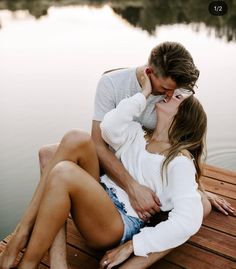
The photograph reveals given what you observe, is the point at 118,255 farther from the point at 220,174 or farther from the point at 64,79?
the point at 64,79

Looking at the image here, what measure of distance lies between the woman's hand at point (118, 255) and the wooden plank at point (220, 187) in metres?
0.99

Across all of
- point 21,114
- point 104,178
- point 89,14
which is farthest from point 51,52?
point 104,178

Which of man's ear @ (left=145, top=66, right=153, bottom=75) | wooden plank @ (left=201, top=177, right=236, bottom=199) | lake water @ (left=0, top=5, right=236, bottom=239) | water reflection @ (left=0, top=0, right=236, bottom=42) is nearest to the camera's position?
man's ear @ (left=145, top=66, right=153, bottom=75)

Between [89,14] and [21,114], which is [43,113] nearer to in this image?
[21,114]

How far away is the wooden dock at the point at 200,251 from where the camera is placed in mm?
1962

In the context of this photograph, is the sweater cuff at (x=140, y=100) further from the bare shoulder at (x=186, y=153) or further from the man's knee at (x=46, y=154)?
the man's knee at (x=46, y=154)

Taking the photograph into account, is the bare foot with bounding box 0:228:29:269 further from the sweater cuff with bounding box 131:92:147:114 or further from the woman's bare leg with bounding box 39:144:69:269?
the sweater cuff with bounding box 131:92:147:114

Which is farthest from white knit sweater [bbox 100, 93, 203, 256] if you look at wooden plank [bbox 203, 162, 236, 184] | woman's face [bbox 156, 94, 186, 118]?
wooden plank [bbox 203, 162, 236, 184]

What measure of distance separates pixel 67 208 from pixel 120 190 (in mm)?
339

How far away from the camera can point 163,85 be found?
1.99 meters

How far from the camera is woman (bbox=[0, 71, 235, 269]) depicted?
5.62 feet

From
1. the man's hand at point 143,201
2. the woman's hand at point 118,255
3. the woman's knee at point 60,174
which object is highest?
the woman's knee at point 60,174

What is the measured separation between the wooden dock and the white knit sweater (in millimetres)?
252

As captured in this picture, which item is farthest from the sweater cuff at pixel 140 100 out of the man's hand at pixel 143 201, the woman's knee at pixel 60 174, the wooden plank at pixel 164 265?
the wooden plank at pixel 164 265
